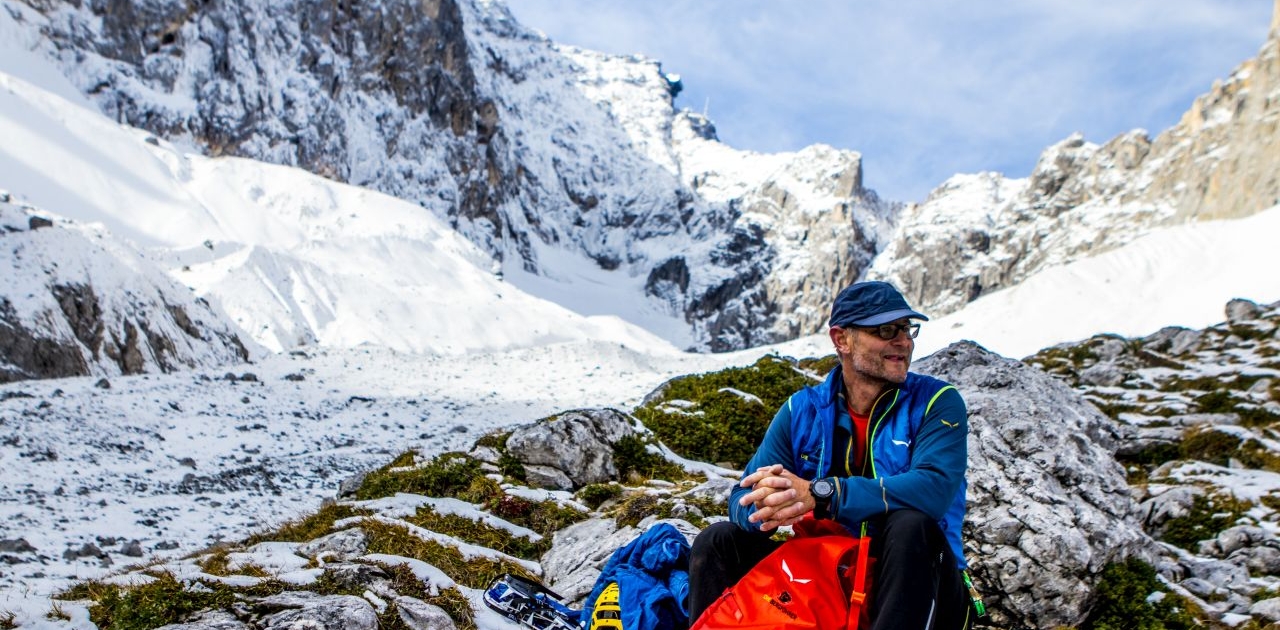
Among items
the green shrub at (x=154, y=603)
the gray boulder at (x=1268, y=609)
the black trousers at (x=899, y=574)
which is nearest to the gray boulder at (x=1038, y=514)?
the gray boulder at (x=1268, y=609)

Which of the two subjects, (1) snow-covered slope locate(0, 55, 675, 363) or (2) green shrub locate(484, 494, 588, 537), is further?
(1) snow-covered slope locate(0, 55, 675, 363)

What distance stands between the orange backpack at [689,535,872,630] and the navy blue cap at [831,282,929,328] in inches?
48.1

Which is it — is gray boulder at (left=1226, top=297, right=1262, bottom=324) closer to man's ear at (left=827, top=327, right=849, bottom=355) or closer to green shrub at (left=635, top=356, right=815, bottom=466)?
green shrub at (left=635, top=356, right=815, bottom=466)

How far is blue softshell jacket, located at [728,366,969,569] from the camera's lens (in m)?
3.92

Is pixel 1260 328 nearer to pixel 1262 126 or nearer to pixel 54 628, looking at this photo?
pixel 54 628

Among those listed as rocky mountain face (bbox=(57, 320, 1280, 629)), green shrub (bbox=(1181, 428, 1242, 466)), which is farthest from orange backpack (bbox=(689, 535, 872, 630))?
green shrub (bbox=(1181, 428, 1242, 466))

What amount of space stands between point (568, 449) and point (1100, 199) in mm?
162297

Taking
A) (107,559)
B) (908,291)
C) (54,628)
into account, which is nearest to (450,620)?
(54,628)

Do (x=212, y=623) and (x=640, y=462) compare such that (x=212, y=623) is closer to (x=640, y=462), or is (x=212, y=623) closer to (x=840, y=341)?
(x=840, y=341)

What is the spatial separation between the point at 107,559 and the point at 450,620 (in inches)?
284

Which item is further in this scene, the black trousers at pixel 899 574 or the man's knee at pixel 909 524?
the man's knee at pixel 909 524

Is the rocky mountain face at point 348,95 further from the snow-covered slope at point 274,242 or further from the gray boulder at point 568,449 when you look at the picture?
the gray boulder at point 568,449

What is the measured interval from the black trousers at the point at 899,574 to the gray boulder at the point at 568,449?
215 inches

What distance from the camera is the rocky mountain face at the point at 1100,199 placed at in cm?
9419
